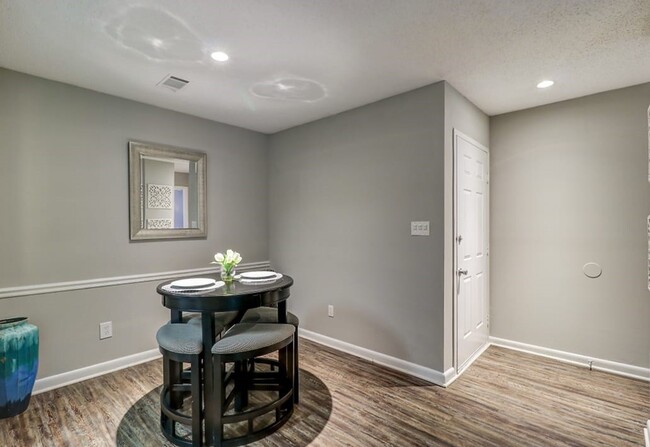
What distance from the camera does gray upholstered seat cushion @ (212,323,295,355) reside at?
176 centimetres

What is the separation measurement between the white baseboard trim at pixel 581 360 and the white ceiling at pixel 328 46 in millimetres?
2329

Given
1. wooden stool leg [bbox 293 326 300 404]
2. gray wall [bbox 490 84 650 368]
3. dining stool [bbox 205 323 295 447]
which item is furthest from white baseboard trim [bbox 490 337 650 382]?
dining stool [bbox 205 323 295 447]

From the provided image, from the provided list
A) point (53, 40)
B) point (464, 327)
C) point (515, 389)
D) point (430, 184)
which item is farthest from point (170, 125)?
point (515, 389)

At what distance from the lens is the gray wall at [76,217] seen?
2.38m

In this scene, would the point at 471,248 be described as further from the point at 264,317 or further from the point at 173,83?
the point at 173,83

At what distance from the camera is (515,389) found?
97.7 inches

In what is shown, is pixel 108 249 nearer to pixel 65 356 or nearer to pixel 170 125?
pixel 65 356

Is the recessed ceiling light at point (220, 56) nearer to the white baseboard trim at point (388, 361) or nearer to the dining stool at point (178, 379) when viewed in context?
the dining stool at point (178, 379)

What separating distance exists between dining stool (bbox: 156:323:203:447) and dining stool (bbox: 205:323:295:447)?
8 centimetres

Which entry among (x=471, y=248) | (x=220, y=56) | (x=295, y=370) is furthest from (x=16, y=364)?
(x=471, y=248)

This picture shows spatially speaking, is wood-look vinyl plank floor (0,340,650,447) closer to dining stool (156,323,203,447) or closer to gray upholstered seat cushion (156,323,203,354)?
dining stool (156,323,203,447)

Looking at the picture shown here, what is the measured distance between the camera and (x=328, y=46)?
6.76 feet

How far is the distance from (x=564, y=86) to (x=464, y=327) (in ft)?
7.17

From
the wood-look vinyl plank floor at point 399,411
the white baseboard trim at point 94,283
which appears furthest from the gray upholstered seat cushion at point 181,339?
the white baseboard trim at point 94,283
